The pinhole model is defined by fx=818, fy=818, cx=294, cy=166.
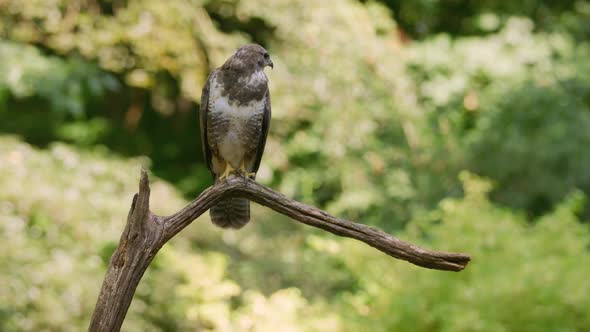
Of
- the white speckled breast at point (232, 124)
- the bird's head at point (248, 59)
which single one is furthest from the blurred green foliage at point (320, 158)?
the bird's head at point (248, 59)

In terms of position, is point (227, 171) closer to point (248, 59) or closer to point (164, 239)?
point (248, 59)

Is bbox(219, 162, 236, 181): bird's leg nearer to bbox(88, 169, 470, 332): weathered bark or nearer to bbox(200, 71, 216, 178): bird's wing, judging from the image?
bbox(200, 71, 216, 178): bird's wing

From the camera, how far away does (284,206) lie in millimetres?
2352

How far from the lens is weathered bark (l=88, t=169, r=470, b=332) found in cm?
217

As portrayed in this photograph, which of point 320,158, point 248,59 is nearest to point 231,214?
point 248,59

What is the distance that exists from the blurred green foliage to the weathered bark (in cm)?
179

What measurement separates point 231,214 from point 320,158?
389 centimetres

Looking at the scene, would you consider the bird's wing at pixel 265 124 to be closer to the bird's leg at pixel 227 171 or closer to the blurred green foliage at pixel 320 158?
the bird's leg at pixel 227 171

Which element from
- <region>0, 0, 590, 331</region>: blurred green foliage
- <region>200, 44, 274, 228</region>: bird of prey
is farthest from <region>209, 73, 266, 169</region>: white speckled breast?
<region>0, 0, 590, 331</region>: blurred green foliage

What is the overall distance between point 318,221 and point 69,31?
471cm

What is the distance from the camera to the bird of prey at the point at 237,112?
3.04m

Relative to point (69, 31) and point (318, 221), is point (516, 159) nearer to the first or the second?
point (69, 31)

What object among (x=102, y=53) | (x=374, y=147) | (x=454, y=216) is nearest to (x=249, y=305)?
(x=454, y=216)

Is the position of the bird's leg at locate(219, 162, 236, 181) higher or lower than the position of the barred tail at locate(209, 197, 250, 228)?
higher
